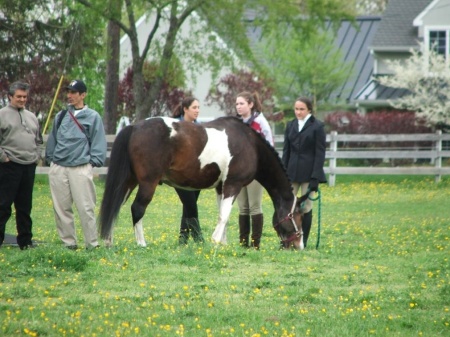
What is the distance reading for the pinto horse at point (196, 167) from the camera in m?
10.6

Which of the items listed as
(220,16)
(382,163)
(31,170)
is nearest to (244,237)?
(31,170)

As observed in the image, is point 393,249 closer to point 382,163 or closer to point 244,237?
point 244,237

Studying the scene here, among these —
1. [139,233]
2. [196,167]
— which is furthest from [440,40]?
[139,233]

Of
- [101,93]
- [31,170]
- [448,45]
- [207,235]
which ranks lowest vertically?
[207,235]

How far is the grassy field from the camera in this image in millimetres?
6773

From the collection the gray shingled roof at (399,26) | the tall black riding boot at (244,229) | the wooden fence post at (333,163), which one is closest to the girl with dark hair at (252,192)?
the tall black riding boot at (244,229)

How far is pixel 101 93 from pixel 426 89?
13187mm

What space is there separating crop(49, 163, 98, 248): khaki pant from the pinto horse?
0.27 metres

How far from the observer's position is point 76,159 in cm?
1056

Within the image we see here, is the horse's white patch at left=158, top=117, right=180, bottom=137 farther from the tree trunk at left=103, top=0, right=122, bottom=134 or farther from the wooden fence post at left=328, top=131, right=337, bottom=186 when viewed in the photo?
the tree trunk at left=103, top=0, right=122, bottom=134

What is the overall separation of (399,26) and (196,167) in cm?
3095

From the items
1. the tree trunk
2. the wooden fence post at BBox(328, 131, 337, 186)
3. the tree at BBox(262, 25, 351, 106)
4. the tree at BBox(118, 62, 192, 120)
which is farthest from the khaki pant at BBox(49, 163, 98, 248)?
the tree at BBox(262, 25, 351, 106)

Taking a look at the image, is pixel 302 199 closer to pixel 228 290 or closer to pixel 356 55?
pixel 228 290

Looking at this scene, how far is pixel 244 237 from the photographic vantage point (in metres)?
11.7
